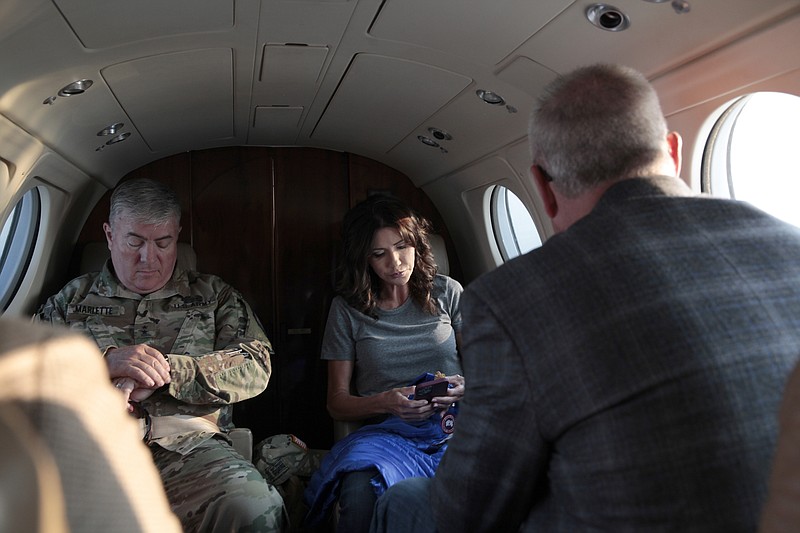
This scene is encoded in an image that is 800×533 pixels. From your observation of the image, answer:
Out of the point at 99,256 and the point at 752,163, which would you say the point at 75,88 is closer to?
the point at 99,256

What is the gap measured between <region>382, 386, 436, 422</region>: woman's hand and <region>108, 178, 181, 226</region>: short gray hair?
1.47 metres

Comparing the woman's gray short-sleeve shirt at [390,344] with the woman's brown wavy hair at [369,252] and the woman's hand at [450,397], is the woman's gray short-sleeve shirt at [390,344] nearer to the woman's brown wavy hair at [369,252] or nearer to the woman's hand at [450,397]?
the woman's brown wavy hair at [369,252]

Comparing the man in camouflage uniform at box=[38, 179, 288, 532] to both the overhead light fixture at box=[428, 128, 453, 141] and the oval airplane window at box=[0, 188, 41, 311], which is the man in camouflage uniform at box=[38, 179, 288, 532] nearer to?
the oval airplane window at box=[0, 188, 41, 311]

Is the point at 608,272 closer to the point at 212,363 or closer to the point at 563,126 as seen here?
the point at 563,126

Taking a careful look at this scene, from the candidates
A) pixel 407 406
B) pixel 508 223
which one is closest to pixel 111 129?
pixel 407 406

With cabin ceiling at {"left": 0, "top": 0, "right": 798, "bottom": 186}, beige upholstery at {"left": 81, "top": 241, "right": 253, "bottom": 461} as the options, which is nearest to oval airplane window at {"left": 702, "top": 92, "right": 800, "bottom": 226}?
cabin ceiling at {"left": 0, "top": 0, "right": 798, "bottom": 186}

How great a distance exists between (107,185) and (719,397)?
438 centimetres

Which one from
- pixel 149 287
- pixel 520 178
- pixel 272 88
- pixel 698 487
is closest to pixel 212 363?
pixel 149 287

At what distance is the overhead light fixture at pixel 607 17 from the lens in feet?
8.19

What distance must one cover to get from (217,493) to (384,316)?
135cm

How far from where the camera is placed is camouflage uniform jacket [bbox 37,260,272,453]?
10.7ft

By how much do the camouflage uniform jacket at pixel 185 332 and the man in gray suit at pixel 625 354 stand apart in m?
1.80

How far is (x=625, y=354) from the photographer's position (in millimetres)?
1442

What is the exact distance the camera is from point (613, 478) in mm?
1430
